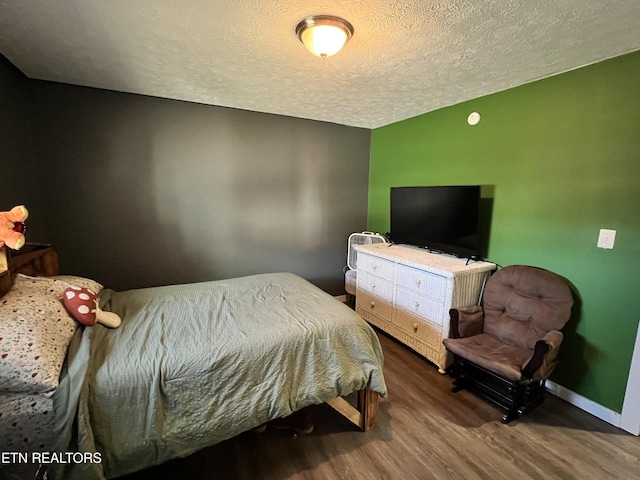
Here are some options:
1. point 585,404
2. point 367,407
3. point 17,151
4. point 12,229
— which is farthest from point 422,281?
point 17,151

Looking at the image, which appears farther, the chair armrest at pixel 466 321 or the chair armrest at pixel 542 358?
the chair armrest at pixel 466 321

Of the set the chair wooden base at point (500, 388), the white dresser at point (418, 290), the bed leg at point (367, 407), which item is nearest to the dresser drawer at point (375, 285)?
the white dresser at point (418, 290)

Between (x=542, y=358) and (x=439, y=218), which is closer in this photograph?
(x=542, y=358)

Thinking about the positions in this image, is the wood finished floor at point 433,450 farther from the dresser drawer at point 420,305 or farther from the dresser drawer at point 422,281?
the dresser drawer at point 422,281

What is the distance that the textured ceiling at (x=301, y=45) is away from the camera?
141 cm

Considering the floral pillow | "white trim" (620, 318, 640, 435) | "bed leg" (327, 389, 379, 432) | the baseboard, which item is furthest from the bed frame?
"white trim" (620, 318, 640, 435)

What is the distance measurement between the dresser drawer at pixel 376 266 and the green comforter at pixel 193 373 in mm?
1082

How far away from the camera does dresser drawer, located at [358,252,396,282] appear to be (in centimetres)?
290

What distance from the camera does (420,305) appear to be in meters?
2.60

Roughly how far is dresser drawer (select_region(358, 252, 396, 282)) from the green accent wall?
91 centimetres

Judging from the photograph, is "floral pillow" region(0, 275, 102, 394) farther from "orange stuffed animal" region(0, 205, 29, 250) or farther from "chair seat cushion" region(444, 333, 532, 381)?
"chair seat cushion" region(444, 333, 532, 381)

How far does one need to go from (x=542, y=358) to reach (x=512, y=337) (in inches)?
15.3

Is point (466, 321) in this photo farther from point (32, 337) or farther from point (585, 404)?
point (32, 337)

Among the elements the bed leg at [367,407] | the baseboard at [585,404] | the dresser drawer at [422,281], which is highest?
the dresser drawer at [422,281]
